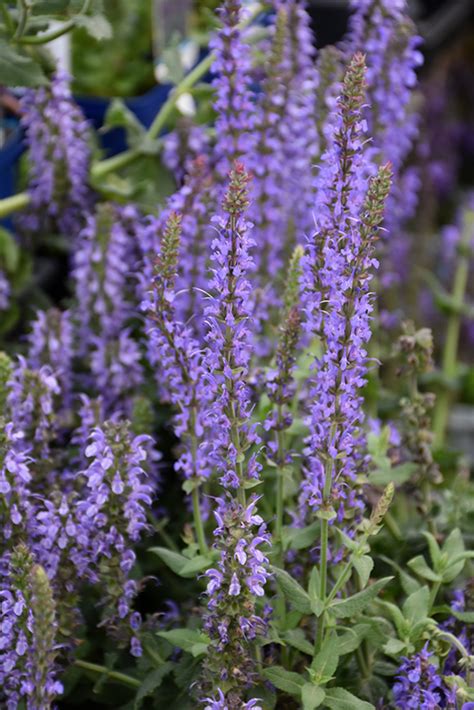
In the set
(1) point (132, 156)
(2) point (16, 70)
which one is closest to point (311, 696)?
(2) point (16, 70)

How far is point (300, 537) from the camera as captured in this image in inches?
55.0

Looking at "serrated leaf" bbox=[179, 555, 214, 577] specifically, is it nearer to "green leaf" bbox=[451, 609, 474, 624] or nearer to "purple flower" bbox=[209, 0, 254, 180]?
"green leaf" bbox=[451, 609, 474, 624]

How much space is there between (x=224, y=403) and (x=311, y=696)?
0.36 meters

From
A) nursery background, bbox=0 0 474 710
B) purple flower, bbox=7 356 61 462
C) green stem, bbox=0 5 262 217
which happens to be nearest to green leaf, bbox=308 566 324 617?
nursery background, bbox=0 0 474 710

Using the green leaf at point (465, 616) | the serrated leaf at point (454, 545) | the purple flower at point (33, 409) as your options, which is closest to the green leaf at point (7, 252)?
the purple flower at point (33, 409)

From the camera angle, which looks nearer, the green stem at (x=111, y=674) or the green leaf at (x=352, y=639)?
the green leaf at (x=352, y=639)

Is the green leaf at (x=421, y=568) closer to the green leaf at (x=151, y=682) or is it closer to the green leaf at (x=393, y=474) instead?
the green leaf at (x=393, y=474)

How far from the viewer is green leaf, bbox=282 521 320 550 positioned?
1388 millimetres

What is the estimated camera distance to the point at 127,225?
6.97 ft

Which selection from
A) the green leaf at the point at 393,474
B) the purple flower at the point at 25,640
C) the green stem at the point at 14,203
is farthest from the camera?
the green stem at the point at 14,203

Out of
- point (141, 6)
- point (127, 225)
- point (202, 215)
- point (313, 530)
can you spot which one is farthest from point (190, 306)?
point (141, 6)

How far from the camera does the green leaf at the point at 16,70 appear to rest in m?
1.77

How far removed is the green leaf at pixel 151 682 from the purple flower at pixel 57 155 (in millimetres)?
1105

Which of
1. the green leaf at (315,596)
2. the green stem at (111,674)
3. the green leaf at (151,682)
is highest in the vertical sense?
the green leaf at (315,596)
